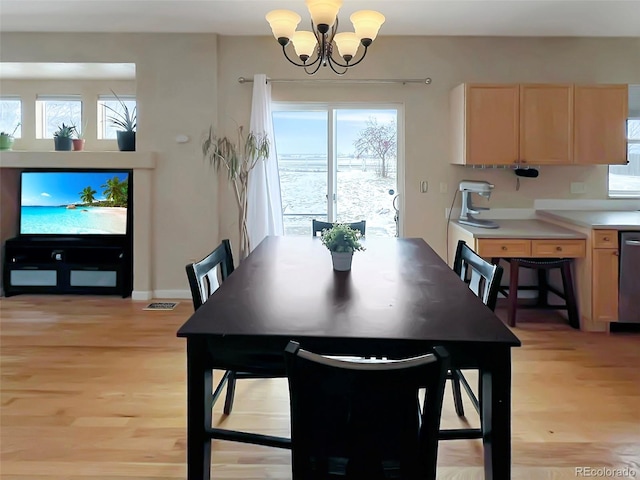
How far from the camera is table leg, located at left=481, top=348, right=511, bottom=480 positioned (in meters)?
1.55

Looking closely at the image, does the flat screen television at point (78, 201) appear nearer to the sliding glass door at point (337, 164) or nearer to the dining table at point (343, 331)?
the sliding glass door at point (337, 164)

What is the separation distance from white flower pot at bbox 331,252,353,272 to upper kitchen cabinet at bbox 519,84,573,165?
2.77 m

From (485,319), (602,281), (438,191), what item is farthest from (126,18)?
(602,281)

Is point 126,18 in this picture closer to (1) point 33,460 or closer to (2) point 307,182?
(2) point 307,182

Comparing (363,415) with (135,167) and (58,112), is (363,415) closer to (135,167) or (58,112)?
(135,167)

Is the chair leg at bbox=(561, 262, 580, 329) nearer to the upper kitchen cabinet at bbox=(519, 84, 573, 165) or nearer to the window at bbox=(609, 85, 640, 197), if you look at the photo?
the upper kitchen cabinet at bbox=(519, 84, 573, 165)

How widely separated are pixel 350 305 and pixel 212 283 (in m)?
0.95

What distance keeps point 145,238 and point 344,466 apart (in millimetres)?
4127

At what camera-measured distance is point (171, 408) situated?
8.95 ft

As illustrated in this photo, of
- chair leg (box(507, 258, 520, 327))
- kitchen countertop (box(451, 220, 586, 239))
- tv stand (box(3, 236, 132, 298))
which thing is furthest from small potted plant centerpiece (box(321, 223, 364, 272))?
tv stand (box(3, 236, 132, 298))

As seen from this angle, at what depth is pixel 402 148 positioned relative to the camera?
5.05m

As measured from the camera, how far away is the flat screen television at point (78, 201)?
17.0ft

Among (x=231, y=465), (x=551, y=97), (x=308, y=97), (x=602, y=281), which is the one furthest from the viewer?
(x=308, y=97)

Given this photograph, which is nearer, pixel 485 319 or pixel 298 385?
pixel 298 385
